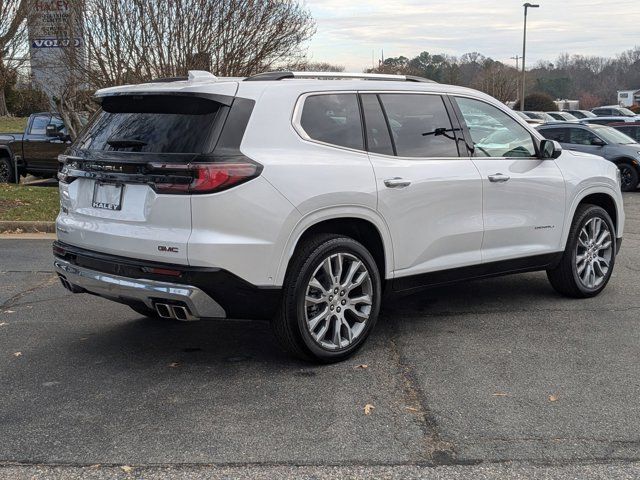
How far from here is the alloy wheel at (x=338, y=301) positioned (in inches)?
178

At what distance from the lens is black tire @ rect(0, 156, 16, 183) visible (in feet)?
53.0

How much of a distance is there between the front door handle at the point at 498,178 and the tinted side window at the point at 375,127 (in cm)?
95

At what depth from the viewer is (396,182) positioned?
4.82 meters

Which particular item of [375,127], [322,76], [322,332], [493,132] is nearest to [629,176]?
[493,132]

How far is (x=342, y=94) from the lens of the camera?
484 centimetres

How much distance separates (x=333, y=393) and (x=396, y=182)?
1.47 meters

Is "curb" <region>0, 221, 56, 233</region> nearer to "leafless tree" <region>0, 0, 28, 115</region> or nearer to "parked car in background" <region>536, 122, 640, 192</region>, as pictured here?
"leafless tree" <region>0, 0, 28, 115</region>

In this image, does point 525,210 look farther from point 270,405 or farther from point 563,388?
point 270,405

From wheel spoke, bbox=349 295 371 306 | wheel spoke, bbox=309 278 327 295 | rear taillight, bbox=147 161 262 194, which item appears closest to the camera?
rear taillight, bbox=147 161 262 194

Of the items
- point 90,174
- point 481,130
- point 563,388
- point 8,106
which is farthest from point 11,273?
point 8,106

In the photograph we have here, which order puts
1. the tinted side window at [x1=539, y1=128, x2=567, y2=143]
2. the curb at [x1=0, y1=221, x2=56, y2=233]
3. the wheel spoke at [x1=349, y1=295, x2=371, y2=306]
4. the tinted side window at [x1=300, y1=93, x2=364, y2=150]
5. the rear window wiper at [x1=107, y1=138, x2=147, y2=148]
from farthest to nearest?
1. the tinted side window at [x1=539, y1=128, x2=567, y2=143]
2. the curb at [x1=0, y1=221, x2=56, y2=233]
3. the wheel spoke at [x1=349, y1=295, x2=371, y2=306]
4. the tinted side window at [x1=300, y1=93, x2=364, y2=150]
5. the rear window wiper at [x1=107, y1=138, x2=147, y2=148]

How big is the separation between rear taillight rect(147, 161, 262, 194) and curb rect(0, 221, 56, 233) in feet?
22.6

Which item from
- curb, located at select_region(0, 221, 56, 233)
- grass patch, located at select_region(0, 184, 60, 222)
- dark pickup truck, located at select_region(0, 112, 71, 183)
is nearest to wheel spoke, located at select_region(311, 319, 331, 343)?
curb, located at select_region(0, 221, 56, 233)

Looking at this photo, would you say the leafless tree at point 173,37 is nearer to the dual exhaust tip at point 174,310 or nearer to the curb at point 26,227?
the curb at point 26,227
